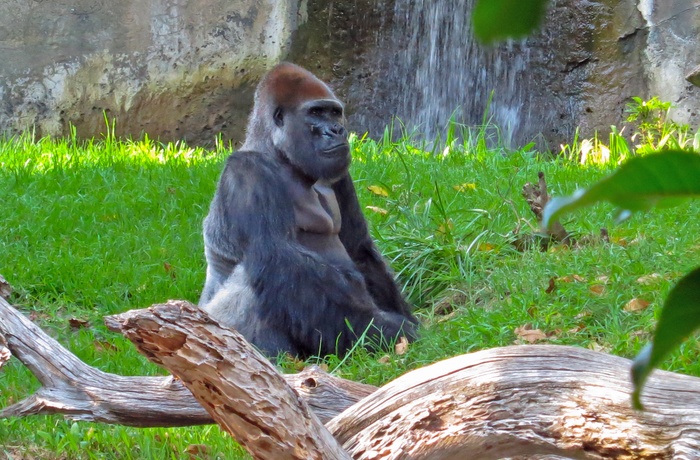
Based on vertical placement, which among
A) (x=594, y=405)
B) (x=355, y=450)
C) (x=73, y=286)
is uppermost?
(x=594, y=405)

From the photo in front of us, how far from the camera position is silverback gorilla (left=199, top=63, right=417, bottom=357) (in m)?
3.61

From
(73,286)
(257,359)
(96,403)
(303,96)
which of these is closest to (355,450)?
(257,359)

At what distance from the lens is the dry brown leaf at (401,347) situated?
11.1 feet

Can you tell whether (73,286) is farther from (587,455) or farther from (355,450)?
(587,455)

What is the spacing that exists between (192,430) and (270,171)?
1.45m

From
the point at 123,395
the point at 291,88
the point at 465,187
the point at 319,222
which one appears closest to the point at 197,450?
the point at 123,395

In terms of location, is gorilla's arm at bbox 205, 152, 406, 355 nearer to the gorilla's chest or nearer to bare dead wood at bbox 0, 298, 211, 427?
the gorilla's chest

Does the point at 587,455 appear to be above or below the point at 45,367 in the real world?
above

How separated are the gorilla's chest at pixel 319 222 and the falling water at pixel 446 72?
4780 millimetres

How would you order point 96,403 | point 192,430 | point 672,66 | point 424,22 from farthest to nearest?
point 424,22 < point 672,66 < point 192,430 < point 96,403

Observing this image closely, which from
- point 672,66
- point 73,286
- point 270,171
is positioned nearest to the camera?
point 270,171

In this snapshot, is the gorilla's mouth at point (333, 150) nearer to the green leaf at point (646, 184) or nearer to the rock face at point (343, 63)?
the green leaf at point (646, 184)

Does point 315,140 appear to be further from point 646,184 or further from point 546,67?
point 546,67

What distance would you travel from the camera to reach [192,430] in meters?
2.56
